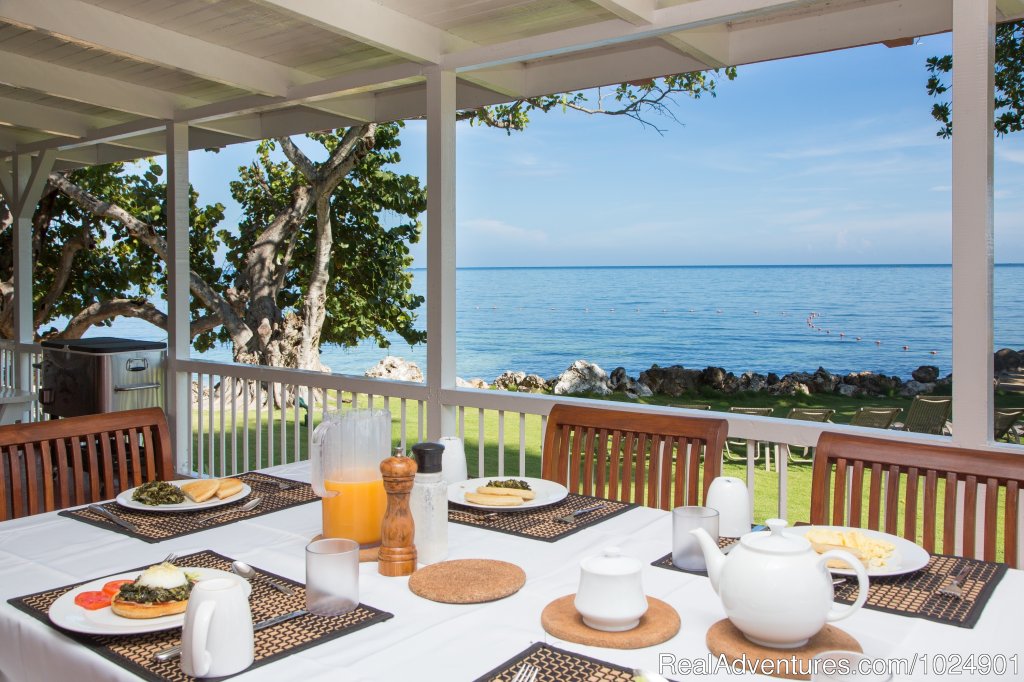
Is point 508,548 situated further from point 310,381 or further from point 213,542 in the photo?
point 310,381

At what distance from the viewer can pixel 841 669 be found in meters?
A: 0.96

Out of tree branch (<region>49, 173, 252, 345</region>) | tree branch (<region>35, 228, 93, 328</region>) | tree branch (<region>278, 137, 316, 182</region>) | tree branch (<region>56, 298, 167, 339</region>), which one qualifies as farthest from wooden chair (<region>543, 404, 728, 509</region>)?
tree branch (<region>35, 228, 93, 328</region>)

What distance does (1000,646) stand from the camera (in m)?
1.14

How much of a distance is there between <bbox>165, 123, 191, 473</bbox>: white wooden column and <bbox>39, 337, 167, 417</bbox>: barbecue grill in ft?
0.34

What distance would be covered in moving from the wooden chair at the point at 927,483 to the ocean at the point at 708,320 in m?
23.2

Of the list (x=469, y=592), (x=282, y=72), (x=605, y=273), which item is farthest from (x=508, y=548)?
(x=605, y=273)

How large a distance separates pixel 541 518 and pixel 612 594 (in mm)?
643

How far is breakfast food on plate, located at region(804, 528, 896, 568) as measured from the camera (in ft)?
4.66

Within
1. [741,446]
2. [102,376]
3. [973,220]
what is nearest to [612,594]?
[973,220]

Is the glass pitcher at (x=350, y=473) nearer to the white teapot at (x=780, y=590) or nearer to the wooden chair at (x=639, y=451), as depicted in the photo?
the white teapot at (x=780, y=590)

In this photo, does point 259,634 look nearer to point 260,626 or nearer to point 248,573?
point 260,626

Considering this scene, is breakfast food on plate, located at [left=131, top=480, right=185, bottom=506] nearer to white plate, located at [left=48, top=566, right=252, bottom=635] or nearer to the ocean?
white plate, located at [left=48, top=566, right=252, bottom=635]

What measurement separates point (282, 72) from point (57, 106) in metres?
2.01

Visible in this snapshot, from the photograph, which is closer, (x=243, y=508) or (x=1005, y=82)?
(x=243, y=508)
